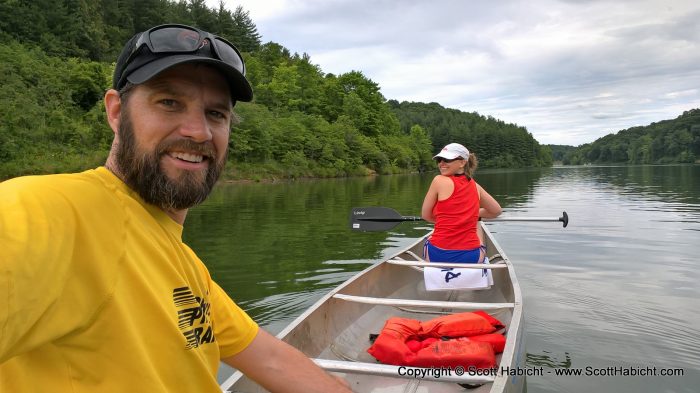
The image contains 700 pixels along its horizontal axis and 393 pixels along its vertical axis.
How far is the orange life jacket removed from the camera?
3408 mm

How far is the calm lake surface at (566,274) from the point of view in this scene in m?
4.55

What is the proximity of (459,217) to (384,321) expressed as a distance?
1.60m

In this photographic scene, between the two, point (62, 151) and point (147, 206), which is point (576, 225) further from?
point (62, 151)

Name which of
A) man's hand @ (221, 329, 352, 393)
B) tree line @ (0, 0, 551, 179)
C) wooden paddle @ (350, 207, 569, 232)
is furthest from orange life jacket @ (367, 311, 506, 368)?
tree line @ (0, 0, 551, 179)

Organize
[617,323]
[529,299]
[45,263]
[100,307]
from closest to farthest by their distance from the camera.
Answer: [45,263] < [100,307] < [617,323] < [529,299]

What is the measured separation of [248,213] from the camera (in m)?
15.9

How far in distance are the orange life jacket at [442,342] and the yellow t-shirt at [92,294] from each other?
248cm

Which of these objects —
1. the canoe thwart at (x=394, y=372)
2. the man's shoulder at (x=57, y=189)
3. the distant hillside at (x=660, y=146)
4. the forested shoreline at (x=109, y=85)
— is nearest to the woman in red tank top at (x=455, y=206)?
the canoe thwart at (x=394, y=372)

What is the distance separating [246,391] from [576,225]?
1264cm

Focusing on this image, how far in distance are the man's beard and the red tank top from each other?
459cm

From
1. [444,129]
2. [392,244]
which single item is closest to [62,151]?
[392,244]

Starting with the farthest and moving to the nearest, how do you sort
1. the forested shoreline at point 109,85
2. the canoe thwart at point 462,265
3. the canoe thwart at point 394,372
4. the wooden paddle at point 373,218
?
the forested shoreline at point 109,85, the wooden paddle at point 373,218, the canoe thwart at point 462,265, the canoe thwart at point 394,372

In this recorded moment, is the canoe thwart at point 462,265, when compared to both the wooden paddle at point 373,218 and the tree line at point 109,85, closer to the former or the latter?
the wooden paddle at point 373,218

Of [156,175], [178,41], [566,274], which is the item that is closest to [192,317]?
[156,175]
